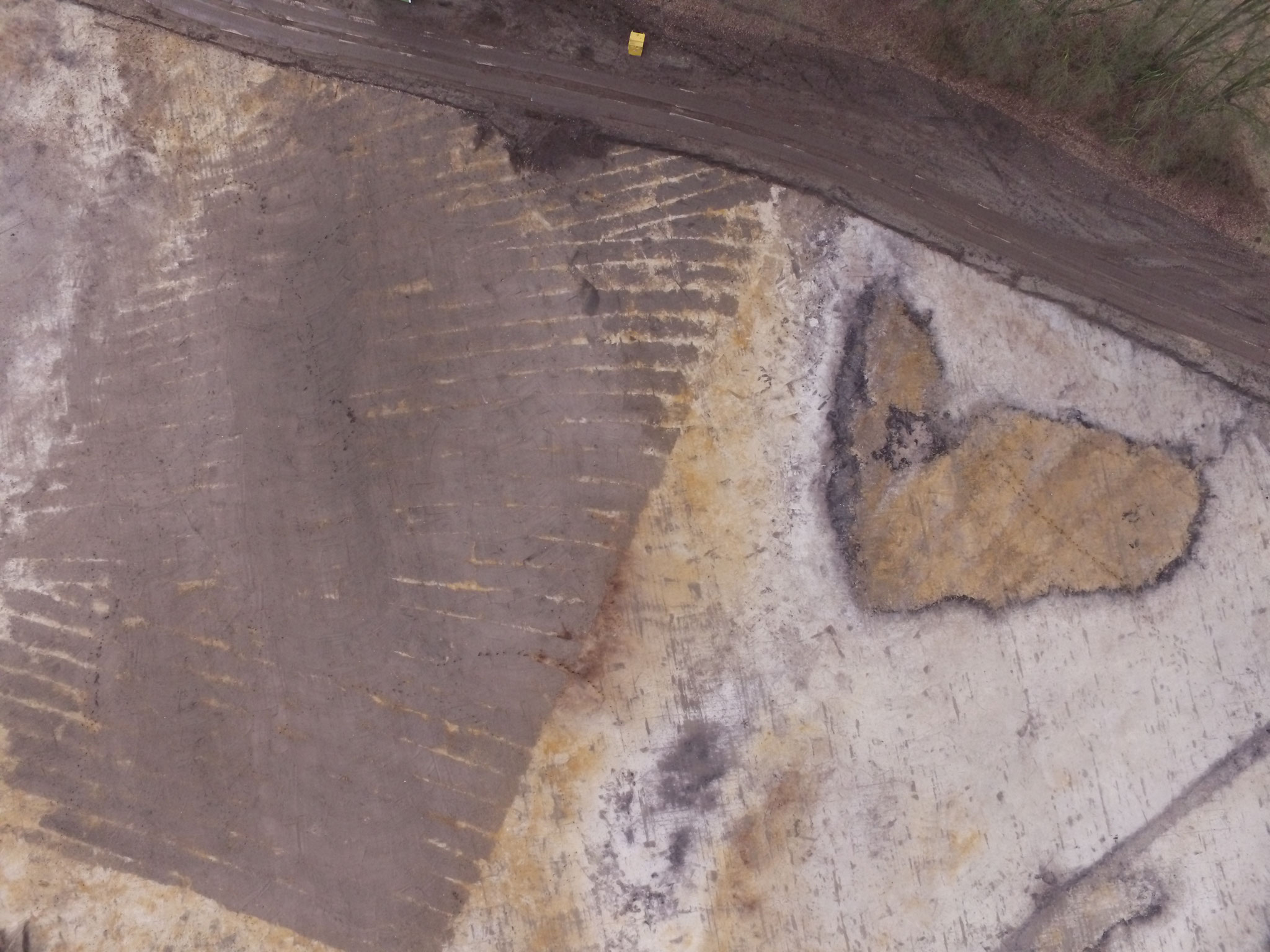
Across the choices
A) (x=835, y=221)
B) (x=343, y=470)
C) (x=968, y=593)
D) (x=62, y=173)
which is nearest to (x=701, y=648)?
(x=968, y=593)

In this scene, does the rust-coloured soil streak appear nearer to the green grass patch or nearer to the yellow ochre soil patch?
the yellow ochre soil patch

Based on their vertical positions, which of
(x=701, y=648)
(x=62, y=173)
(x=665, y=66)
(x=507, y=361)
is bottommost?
(x=701, y=648)

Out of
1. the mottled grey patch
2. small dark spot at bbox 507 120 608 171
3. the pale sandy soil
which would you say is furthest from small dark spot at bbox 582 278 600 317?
the mottled grey patch

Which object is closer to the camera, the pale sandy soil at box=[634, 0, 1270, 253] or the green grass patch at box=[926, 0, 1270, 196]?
the green grass patch at box=[926, 0, 1270, 196]

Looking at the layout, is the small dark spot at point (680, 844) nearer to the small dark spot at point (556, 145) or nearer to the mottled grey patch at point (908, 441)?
the mottled grey patch at point (908, 441)

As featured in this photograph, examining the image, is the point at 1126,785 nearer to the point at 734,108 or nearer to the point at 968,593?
the point at 968,593

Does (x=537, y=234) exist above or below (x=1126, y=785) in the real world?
above

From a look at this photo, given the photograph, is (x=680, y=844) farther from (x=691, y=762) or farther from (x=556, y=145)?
(x=556, y=145)
